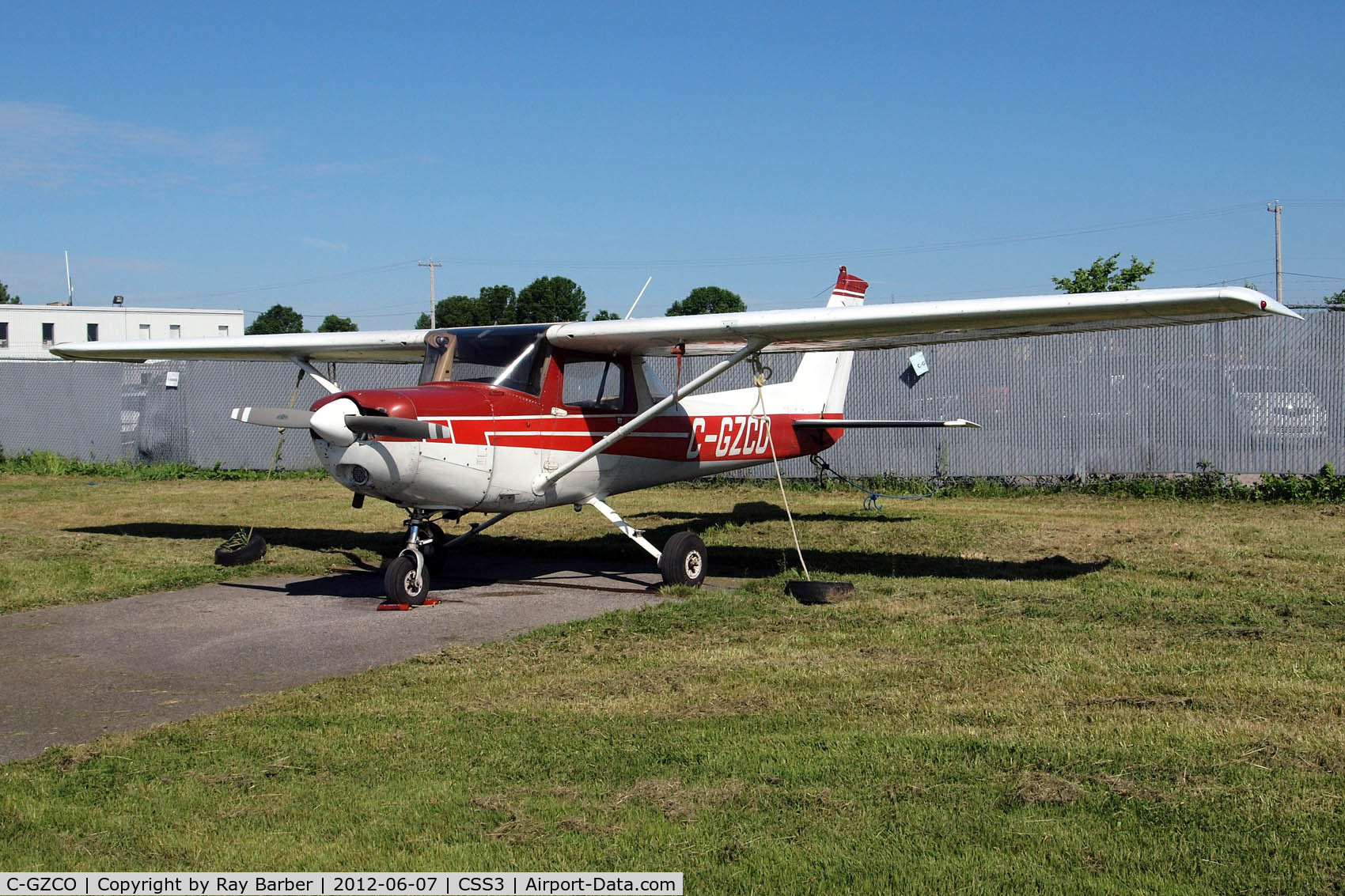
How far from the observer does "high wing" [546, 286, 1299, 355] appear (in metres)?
8.23

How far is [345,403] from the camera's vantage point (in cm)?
886

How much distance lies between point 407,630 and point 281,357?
646 centimetres

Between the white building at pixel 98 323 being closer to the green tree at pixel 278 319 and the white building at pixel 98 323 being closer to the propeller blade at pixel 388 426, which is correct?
the green tree at pixel 278 319

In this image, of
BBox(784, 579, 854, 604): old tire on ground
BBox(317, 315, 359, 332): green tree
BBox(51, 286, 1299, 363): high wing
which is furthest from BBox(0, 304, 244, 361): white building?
BBox(784, 579, 854, 604): old tire on ground

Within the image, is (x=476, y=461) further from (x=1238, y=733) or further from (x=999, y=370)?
(x=999, y=370)

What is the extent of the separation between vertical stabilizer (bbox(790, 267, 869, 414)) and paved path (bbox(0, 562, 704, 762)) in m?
3.94

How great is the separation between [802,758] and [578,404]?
20.7 feet

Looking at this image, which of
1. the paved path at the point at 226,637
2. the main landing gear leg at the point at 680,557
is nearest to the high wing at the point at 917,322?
the main landing gear leg at the point at 680,557

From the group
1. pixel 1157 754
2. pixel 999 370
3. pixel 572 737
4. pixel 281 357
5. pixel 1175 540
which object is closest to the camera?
pixel 1157 754

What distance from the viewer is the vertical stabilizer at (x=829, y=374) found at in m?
13.9

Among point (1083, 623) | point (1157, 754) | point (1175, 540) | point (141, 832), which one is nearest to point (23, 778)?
point (141, 832)

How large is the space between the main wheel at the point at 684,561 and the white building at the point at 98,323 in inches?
2171

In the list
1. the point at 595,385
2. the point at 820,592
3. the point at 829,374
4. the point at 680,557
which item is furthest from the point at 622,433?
the point at 829,374

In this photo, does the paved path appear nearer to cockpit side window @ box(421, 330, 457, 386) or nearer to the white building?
cockpit side window @ box(421, 330, 457, 386)
